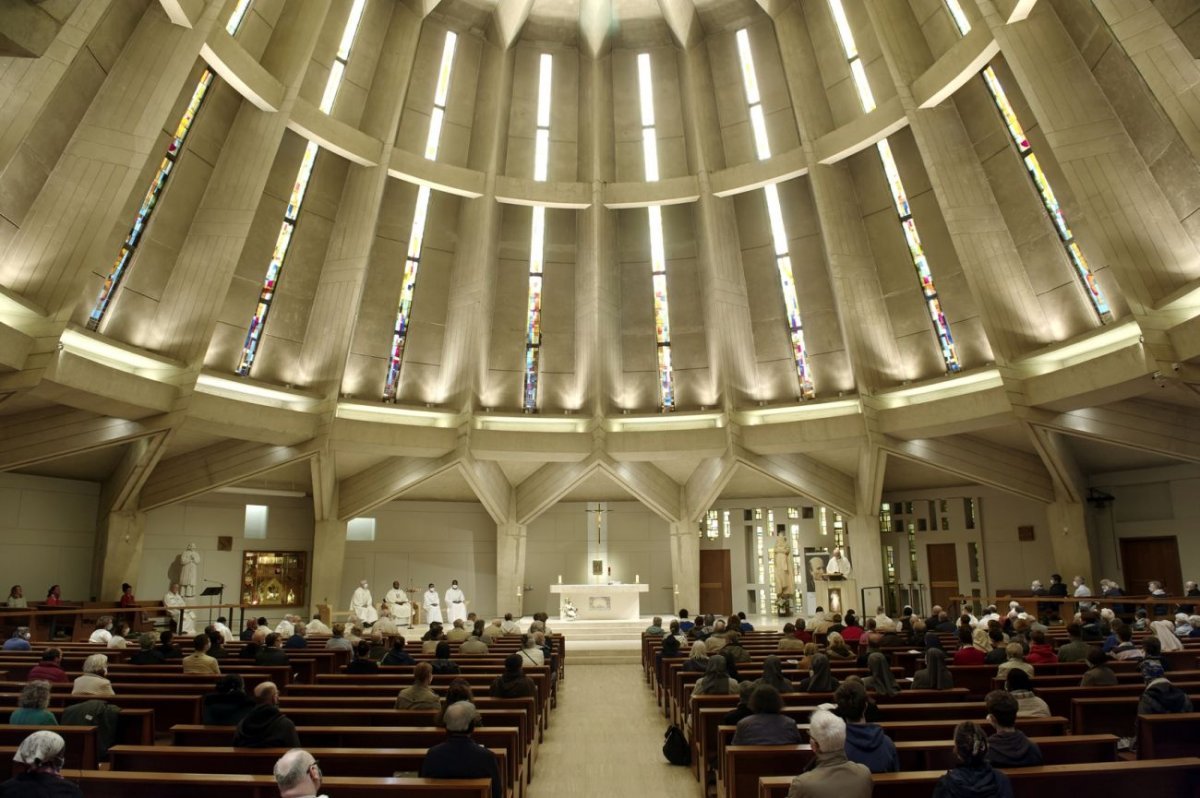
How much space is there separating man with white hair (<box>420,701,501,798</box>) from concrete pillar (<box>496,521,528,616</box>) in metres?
15.2

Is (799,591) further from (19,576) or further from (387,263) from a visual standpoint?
(19,576)

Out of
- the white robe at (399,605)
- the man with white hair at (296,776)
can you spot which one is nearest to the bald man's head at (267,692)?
the man with white hair at (296,776)

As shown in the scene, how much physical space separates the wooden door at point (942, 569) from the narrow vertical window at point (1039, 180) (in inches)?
287

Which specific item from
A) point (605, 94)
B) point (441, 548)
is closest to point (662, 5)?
point (605, 94)

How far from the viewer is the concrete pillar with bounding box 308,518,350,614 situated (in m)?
17.0

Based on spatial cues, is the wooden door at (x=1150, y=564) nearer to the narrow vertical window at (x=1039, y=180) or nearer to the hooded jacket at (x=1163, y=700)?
the narrow vertical window at (x=1039, y=180)

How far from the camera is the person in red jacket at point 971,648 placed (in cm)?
697

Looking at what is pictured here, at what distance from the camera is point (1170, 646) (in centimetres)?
740

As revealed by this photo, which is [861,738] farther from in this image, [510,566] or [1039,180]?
[510,566]

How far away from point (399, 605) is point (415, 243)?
7.78m

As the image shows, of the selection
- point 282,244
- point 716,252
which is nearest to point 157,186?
point 282,244

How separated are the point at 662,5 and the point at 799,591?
1359 cm

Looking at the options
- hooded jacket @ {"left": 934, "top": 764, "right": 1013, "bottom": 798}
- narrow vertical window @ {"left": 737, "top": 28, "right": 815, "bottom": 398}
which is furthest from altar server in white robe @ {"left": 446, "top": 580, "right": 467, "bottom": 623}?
hooded jacket @ {"left": 934, "top": 764, "right": 1013, "bottom": 798}

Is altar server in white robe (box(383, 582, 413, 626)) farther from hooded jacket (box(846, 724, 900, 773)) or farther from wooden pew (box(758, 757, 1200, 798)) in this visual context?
wooden pew (box(758, 757, 1200, 798))
